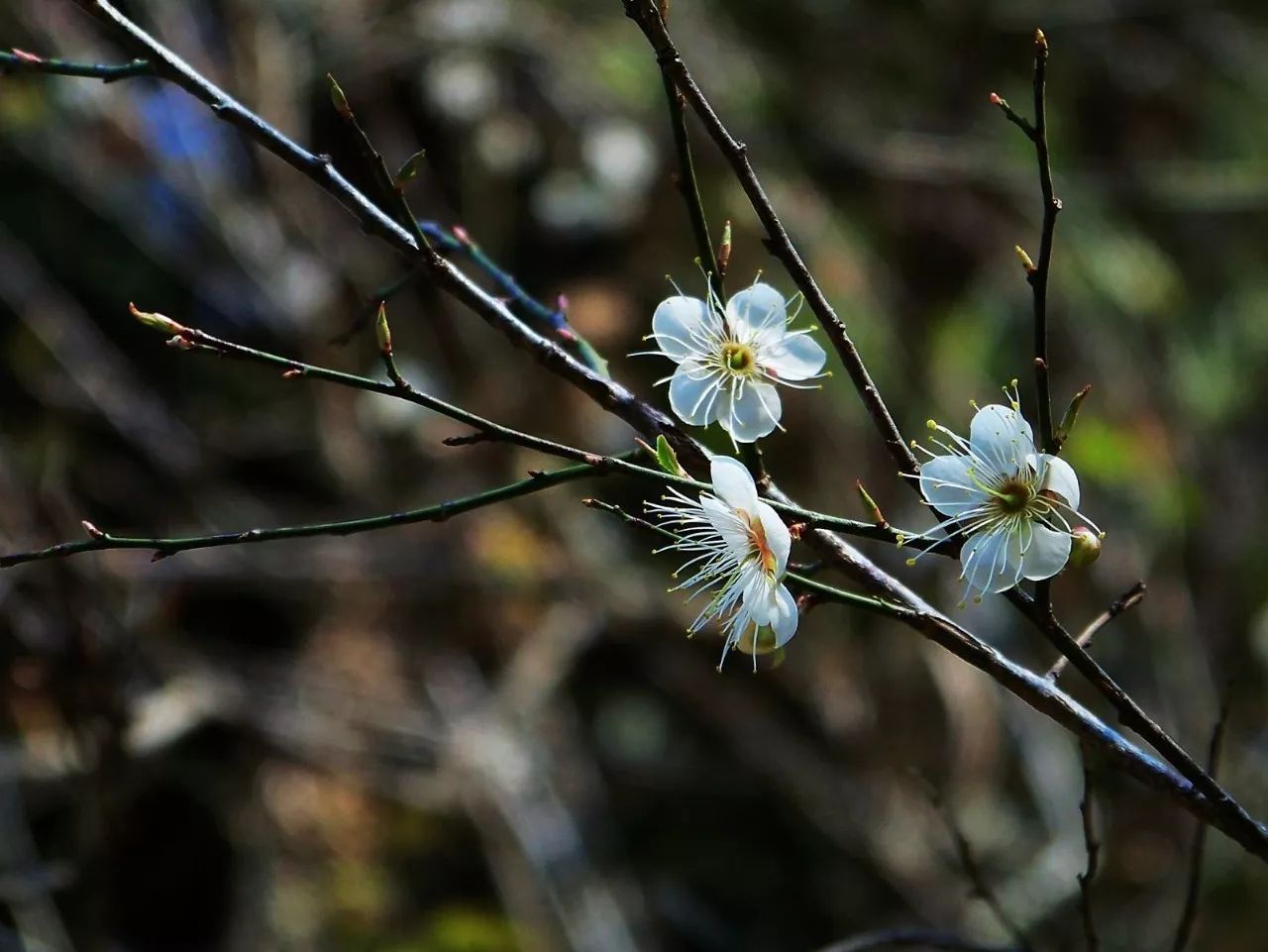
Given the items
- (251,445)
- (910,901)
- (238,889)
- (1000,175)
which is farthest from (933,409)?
(238,889)

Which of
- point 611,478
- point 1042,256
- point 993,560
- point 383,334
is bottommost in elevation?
point 383,334

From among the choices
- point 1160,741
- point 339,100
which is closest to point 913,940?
point 1160,741

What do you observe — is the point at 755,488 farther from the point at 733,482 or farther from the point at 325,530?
the point at 325,530

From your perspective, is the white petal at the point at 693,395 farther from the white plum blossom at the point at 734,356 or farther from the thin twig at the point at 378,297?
the thin twig at the point at 378,297

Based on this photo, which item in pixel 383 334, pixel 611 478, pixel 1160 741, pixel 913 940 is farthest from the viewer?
pixel 611 478

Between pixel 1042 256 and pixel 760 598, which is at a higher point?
pixel 1042 256

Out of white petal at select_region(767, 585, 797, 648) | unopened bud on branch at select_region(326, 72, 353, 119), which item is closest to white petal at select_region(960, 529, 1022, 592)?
white petal at select_region(767, 585, 797, 648)

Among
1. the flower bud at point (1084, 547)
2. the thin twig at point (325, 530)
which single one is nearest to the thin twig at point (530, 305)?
the thin twig at point (325, 530)
